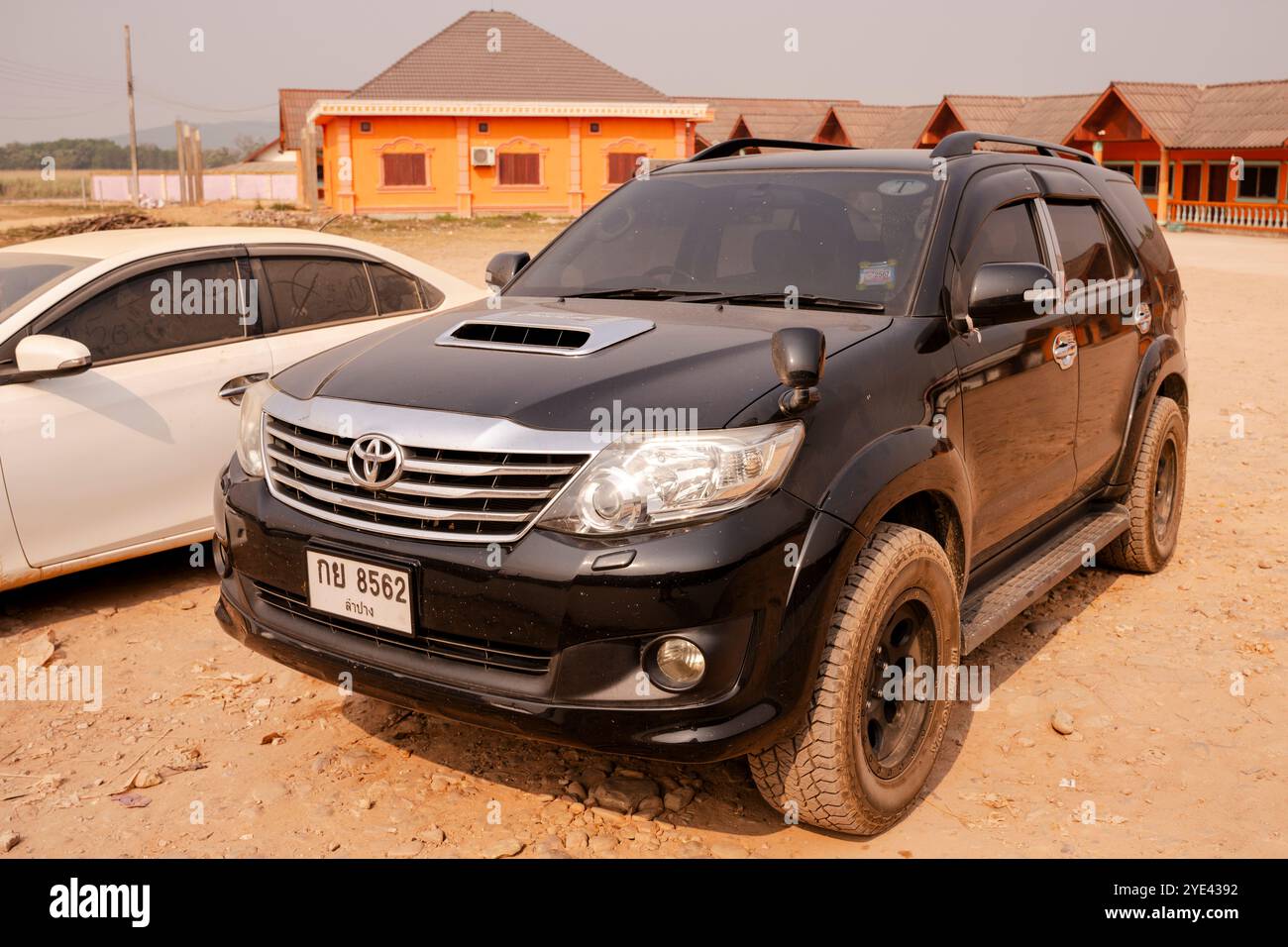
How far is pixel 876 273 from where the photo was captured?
3.83 meters

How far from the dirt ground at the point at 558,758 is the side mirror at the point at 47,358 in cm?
108

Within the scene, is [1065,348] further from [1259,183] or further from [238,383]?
[1259,183]

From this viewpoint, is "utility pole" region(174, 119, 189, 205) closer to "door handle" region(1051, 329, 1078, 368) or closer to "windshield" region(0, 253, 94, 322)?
"windshield" region(0, 253, 94, 322)

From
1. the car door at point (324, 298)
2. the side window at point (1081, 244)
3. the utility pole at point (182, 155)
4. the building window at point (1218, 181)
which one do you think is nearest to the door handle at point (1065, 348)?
the side window at point (1081, 244)

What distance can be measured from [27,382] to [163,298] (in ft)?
2.42

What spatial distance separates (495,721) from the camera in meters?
2.97

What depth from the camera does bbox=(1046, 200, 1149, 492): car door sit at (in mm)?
4703

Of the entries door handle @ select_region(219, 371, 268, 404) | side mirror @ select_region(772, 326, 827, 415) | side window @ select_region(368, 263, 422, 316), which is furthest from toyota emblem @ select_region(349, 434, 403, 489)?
side window @ select_region(368, 263, 422, 316)

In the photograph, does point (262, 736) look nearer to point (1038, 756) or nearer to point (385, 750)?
point (385, 750)

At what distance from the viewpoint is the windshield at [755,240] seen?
388 cm

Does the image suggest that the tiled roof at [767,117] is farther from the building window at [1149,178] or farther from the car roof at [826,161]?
the car roof at [826,161]

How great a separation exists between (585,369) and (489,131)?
34.2 meters

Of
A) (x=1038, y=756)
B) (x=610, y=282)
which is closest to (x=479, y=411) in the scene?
(x=610, y=282)

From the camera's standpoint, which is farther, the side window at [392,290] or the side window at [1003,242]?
the side window at [392,290]
